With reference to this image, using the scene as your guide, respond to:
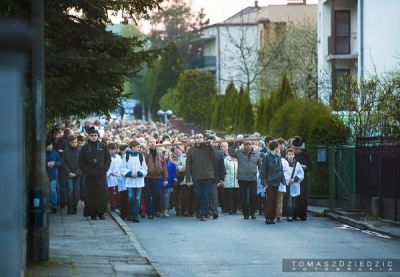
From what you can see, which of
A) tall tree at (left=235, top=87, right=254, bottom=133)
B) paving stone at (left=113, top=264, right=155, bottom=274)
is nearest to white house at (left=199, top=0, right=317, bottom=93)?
tall tree at (left=235, top=87, right=254, bottom=133)

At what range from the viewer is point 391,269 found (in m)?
15.2

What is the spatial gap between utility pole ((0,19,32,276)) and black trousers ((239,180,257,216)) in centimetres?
2086

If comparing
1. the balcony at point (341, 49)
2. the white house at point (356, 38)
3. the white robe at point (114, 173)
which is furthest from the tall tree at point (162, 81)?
the white robe at point (114, 173)

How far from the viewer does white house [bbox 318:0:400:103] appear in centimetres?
5344

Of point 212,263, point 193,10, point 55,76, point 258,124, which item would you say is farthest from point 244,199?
point 193,10

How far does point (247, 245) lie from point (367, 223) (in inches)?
221

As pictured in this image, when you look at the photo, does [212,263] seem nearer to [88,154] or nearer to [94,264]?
[94,264]

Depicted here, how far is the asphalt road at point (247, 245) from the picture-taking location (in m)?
15.6

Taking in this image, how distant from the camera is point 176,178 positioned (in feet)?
92.6

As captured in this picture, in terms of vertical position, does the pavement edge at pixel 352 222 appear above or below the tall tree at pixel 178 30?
below

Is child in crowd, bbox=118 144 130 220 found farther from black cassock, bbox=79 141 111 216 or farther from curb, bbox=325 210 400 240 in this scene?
curb, bbox=325 210 400 240

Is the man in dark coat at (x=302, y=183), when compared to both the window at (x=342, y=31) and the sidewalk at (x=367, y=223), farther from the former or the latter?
the window at (x=342, y=31)

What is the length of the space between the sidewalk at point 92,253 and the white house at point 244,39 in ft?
149

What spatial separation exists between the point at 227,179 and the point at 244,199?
6.79ft
